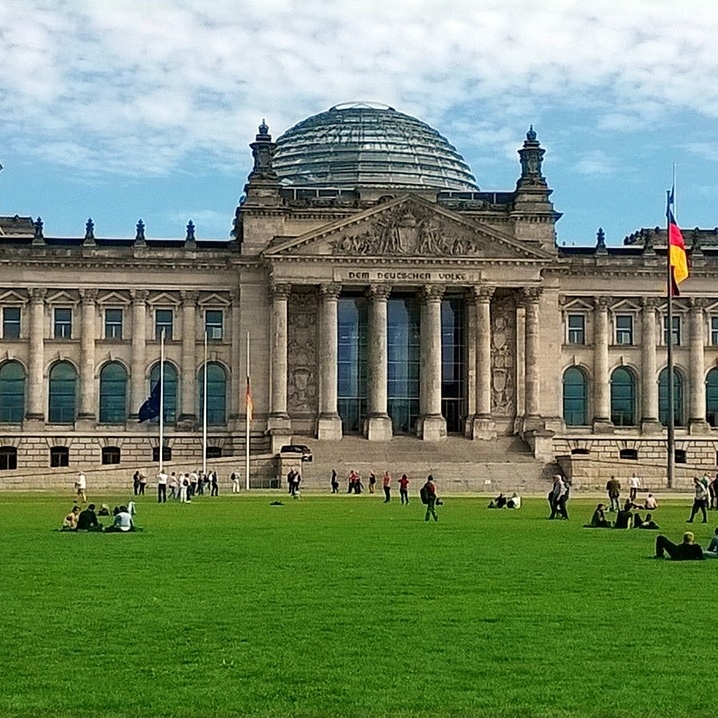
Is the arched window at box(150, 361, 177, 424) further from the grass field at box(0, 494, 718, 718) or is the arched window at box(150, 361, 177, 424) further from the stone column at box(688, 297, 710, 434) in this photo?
the grass field at box(0, 494, 718, 718)

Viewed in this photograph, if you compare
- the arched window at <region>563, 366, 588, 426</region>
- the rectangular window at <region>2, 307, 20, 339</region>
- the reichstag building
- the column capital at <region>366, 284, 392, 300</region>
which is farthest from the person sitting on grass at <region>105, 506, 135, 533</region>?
the arched window at <region>563, 366, 588, 426</region>

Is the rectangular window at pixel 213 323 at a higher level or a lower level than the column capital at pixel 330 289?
lower

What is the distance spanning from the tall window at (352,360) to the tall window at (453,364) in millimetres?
6223

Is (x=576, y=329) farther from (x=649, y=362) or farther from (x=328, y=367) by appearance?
(x=328, y=367)

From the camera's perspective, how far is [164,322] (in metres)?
117

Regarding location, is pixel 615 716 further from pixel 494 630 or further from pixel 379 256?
pixel 379 256

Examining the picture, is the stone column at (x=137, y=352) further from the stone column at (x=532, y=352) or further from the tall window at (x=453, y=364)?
the stone column at (x=532, y=352)

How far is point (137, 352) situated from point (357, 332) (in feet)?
56.6

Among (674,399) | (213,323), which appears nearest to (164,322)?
(213,323)

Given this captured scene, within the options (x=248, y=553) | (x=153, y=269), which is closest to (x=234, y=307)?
(x=153, y=269)

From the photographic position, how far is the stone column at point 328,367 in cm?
11144

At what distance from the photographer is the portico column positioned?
11231 cm

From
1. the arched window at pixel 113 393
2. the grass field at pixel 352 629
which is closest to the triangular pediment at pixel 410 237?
the arched window at pixel 113 393

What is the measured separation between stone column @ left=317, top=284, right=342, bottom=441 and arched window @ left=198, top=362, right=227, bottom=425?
867 cm
